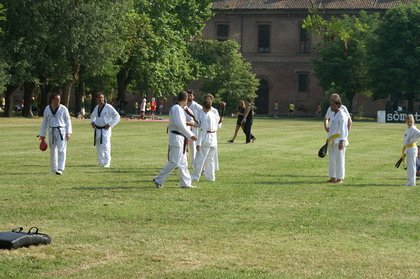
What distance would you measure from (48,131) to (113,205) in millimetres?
7145

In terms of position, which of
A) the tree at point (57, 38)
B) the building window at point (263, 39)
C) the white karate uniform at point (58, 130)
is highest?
the building window at point (263, 39)

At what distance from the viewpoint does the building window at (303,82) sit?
10094cm

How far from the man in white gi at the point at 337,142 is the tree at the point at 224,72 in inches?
2503

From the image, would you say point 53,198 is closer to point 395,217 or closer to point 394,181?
point 395,217

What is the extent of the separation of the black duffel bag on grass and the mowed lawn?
15cm

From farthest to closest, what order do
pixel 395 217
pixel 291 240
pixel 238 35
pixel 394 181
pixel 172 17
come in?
pixel 238 35
pixel 172 17
pixel 394 181
pixel 395 217
pixel 291 240

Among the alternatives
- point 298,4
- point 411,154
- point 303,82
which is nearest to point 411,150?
point 411,154

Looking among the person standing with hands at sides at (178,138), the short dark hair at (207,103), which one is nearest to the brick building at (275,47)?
the short dark hair at (207,103)

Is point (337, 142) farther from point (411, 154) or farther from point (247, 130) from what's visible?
point (247, 130)

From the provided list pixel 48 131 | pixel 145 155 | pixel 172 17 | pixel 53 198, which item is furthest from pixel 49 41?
pixel 53 198

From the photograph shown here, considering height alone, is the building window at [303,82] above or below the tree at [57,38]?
below

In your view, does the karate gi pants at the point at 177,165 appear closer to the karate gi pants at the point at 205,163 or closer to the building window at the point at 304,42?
the karate gi pants at the point at 205,163

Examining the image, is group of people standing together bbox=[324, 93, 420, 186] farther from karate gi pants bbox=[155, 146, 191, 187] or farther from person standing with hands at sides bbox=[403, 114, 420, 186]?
karate gi pants bbox=[155, 146, 191, 187]

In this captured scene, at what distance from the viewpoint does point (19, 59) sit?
194 feet
